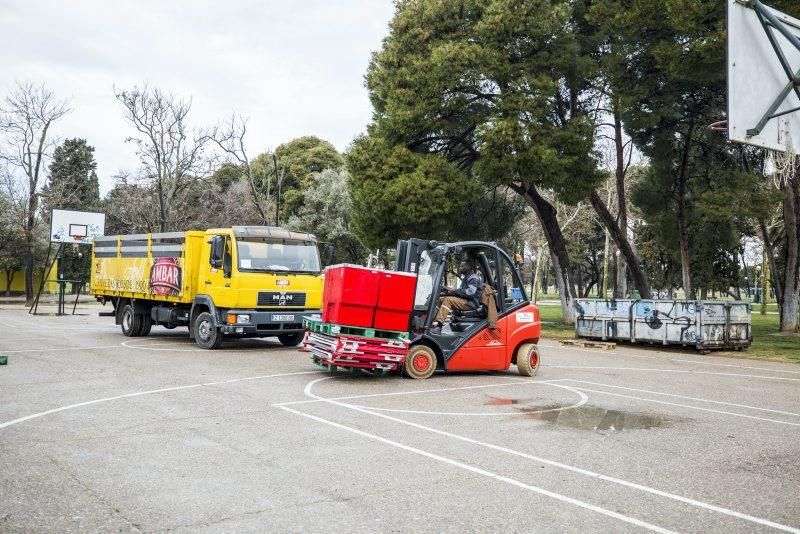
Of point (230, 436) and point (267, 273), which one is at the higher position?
point (267, 273)

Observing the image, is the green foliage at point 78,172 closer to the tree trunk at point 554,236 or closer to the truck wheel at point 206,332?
the tree trunk at point 554,236

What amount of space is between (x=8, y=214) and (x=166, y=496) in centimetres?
4664

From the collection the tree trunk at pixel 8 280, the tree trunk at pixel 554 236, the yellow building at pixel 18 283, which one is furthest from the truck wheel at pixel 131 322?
the tree trunk at pixel 8 280

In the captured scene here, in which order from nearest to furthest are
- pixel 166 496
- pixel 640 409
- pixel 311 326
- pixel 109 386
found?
1. pixel 166 496
2. pixel 640 409
3. pixel 109 386
4. pixel 311 326

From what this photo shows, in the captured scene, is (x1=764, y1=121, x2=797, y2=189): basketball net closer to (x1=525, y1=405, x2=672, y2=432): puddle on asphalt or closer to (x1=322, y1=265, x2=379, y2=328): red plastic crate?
(x1=525, y1=405, x2=672, y2=432): puddle on asphalt

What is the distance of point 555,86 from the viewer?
75.6 ft

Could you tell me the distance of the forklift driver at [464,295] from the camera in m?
12.3

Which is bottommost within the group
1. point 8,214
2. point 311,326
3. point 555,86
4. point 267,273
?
point 311,326

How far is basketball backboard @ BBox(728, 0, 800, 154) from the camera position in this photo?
7.77 m

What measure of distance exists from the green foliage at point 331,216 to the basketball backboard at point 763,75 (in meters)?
39.2

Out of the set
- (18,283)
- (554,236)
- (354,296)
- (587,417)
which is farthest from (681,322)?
(18,283)

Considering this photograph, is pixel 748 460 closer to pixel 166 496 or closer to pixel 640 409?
pixel 640 409

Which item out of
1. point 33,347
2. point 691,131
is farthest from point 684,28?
point 33,347

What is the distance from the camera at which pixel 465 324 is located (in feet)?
40.7
